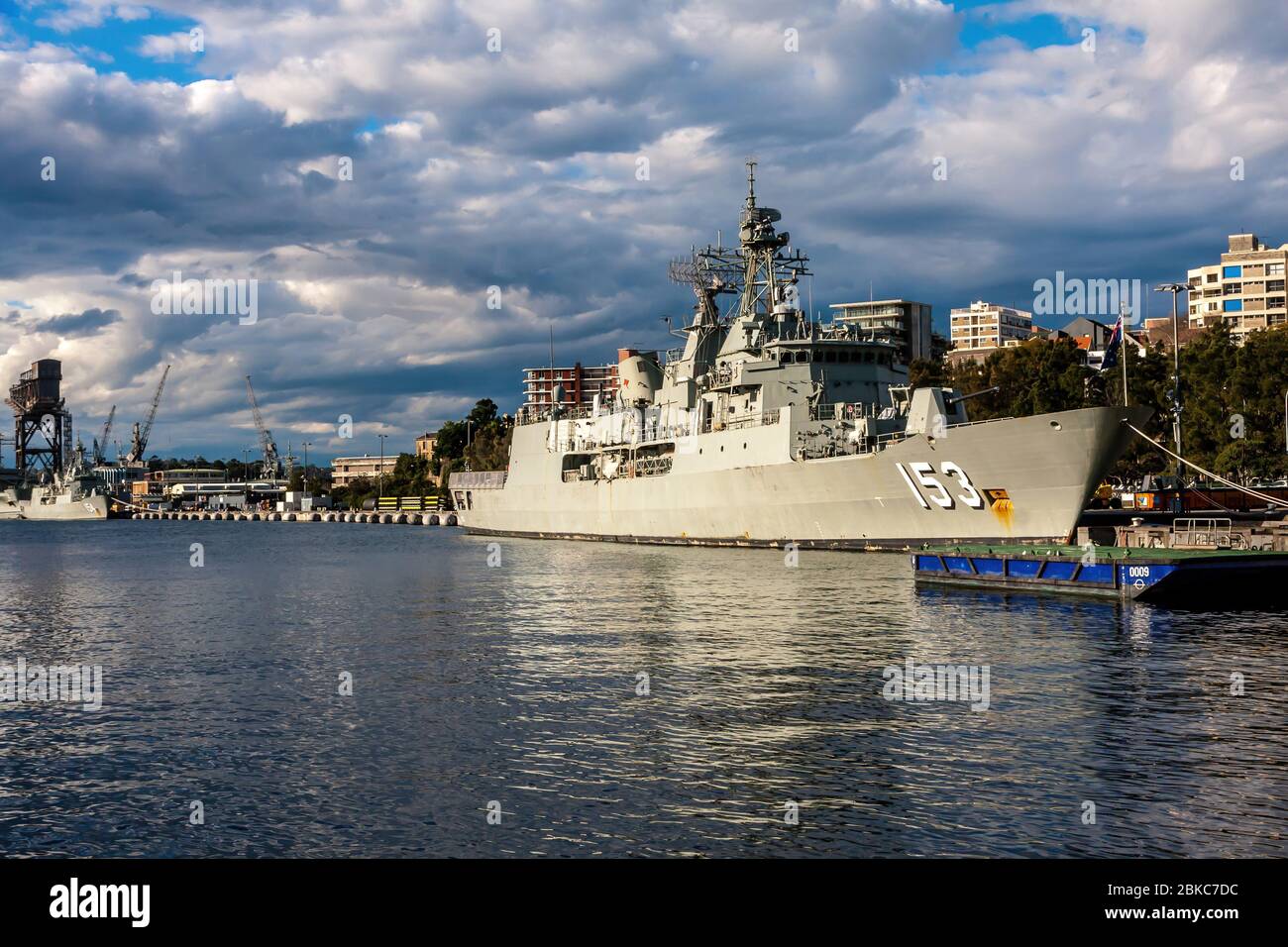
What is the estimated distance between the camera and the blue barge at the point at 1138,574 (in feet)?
95.1

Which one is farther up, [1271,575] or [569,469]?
[569,469]

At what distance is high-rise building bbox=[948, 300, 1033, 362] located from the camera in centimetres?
18875

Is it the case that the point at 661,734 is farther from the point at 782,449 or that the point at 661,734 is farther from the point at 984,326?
the point at 984,326

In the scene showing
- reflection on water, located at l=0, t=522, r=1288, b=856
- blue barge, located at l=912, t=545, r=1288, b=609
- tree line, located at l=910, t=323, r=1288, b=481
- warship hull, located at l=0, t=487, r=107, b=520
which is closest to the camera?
reflection on water, located at l=0, t=522, r=1288, b=856

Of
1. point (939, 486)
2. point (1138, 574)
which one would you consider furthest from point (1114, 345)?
point (1138, 574)

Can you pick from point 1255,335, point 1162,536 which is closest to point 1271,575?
point 1162,536

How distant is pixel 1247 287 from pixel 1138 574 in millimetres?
115533

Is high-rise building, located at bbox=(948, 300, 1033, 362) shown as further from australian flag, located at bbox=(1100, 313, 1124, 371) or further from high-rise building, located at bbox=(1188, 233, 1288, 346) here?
australian flag, located at bbox=(1100, 313, 1124, 371)

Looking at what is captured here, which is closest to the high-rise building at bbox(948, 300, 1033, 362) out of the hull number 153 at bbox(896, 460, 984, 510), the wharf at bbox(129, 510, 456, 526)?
the wharf at bbox(129, 510, 456, 526)

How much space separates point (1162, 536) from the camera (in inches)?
1560

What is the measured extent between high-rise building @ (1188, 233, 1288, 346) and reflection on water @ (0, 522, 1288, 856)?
115 metres
